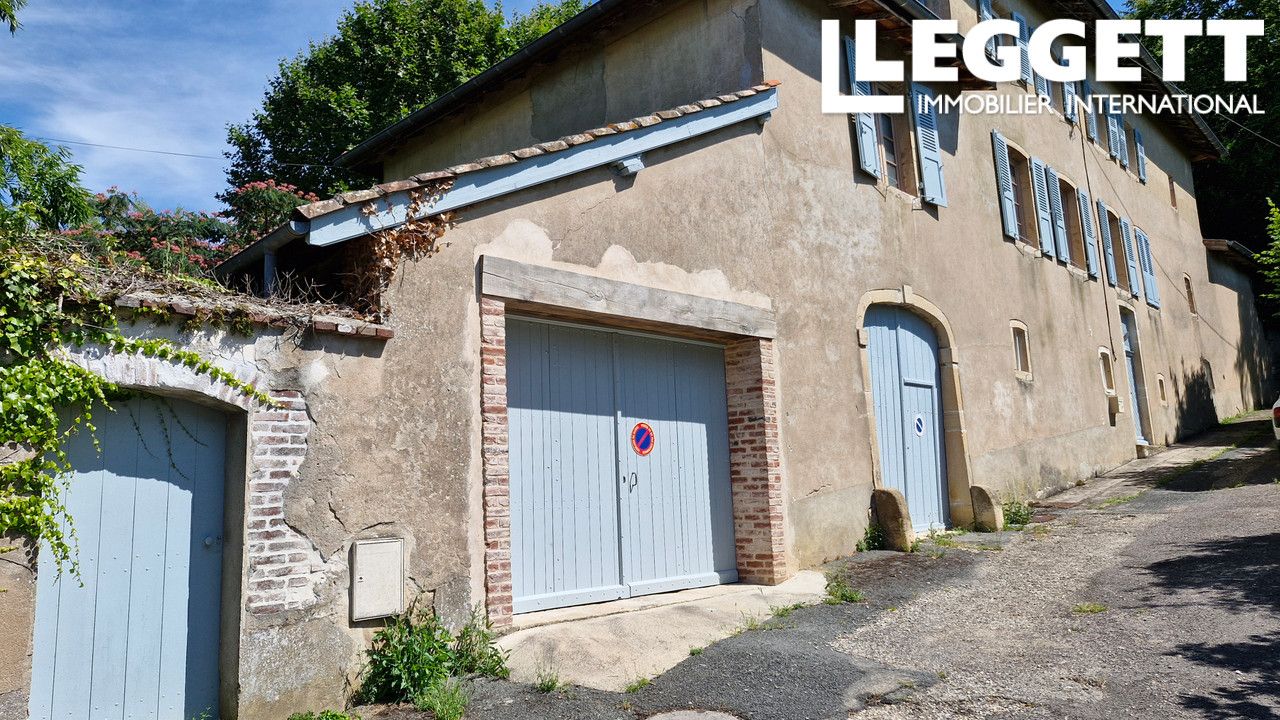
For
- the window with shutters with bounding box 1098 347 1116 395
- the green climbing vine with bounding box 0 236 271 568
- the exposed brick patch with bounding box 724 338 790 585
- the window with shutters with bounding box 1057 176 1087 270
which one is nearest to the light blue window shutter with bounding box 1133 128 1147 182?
the window with shutters with bounding box 1057 176 1087 270

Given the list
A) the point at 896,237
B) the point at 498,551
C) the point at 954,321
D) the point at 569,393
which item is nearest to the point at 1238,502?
the point at 954,321

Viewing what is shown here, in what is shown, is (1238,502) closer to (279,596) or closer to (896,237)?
(896,237)

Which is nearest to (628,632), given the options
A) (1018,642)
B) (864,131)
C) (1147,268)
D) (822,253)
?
(1018,642)

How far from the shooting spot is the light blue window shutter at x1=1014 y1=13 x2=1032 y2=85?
47.2ft

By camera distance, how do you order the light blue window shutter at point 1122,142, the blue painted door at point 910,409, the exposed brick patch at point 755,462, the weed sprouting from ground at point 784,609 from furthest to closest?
1. the light blue window shutter at point 1122,142
2. the blue painted door at point 910,409
3. the exposed brick patch at point 755,462
4. the weed sprouting from ground at point 784,609

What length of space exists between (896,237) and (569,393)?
518 centimetres

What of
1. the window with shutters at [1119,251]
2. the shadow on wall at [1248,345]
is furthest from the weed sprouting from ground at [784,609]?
the shadow on wall at [1248,345]

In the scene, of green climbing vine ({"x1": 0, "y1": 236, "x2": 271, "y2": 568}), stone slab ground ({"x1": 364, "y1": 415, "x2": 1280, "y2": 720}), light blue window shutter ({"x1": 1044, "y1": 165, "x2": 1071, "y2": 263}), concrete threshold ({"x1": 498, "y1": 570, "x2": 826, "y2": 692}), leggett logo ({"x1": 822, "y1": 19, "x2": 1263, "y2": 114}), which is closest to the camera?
green climbing vine ({"x1": 0, "y1": 236, "x2": 271, "y2": 568})

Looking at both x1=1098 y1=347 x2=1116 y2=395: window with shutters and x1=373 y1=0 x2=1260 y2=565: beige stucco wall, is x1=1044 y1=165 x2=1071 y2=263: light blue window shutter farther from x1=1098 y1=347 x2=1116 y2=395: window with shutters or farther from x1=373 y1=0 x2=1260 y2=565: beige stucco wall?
x1=1098 y1=347 x2=1116 y2=395: window with shutters

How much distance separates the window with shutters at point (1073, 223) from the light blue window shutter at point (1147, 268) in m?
3.74

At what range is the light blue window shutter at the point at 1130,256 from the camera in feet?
57.5

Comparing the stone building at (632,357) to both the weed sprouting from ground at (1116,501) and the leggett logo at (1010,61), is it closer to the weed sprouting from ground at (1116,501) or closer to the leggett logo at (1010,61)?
the leggett logo at (1010,61)

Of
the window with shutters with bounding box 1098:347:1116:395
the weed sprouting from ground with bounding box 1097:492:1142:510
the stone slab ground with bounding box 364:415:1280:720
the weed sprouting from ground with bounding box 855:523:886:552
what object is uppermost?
the window with shutters with bounding box 1098:347:1116:395

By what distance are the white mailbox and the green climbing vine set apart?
1416 mm
